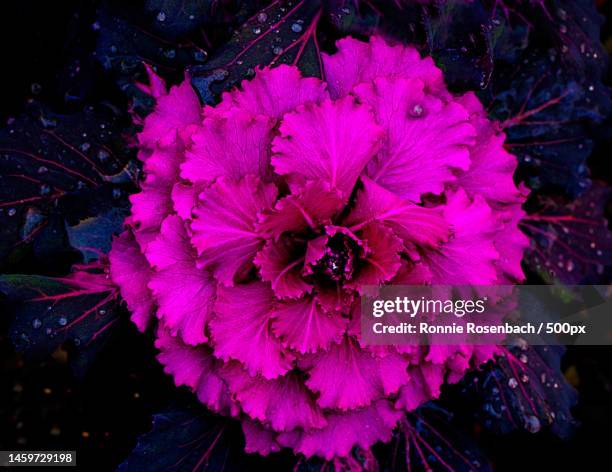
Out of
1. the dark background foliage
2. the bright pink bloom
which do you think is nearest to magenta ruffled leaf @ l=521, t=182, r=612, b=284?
the dark background foliage

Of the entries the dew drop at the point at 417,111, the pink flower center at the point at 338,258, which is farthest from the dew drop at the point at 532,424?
the dew drop at the point at 417,111

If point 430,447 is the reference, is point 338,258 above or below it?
above

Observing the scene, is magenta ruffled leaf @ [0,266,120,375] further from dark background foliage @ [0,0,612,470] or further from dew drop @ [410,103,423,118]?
dew drop @ [410,103,423,118]

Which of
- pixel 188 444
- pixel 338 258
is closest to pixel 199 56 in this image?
pixel 338 258

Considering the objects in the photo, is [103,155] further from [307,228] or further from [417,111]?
[417,111]

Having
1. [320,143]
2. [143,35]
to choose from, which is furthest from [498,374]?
[143,35]
